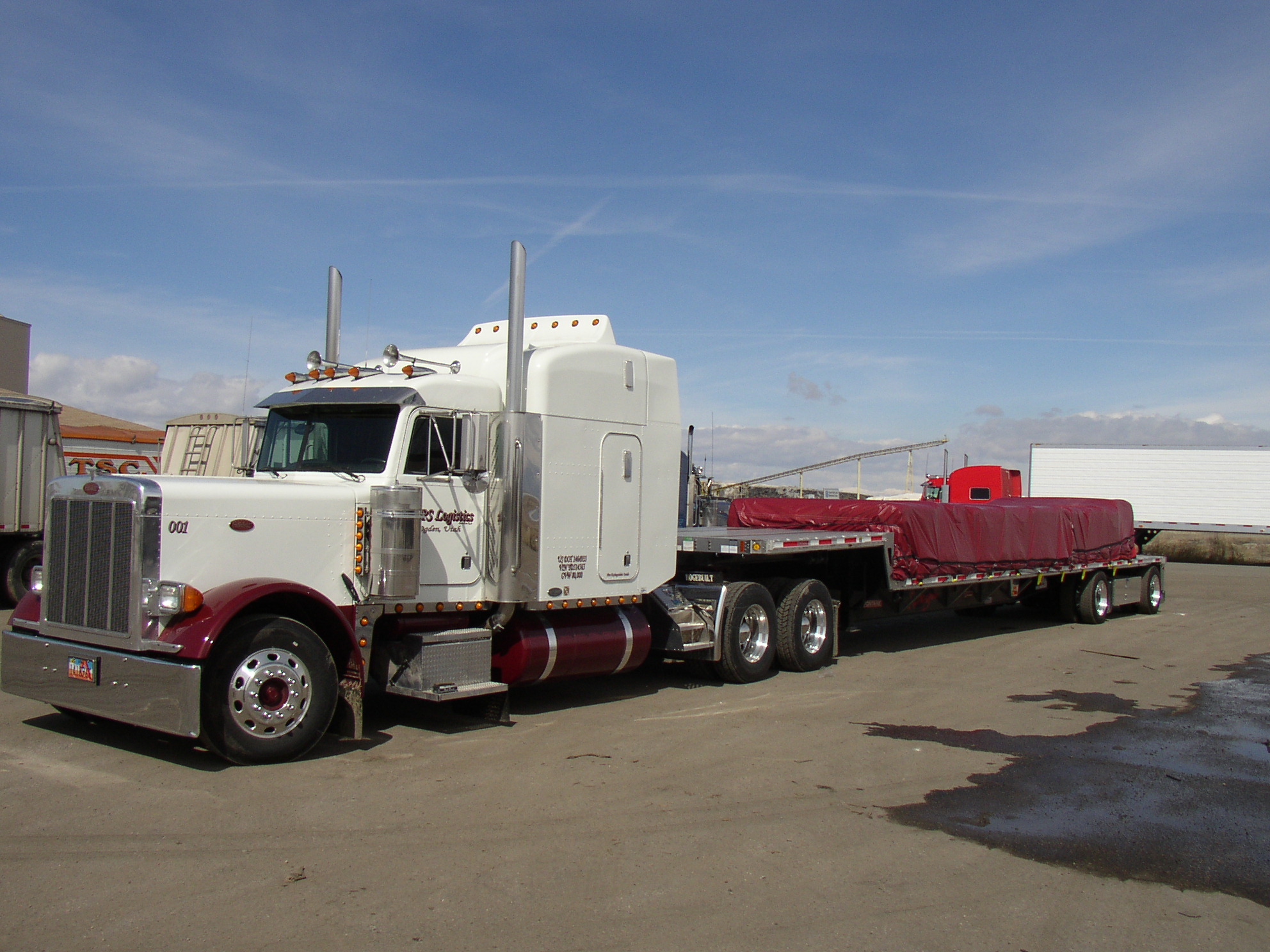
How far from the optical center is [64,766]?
259 inches

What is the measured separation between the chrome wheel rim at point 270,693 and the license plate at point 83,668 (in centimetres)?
95

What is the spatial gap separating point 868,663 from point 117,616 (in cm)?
833

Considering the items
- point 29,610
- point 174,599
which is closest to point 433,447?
point 174,599

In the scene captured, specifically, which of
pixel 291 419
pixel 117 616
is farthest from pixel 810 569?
pixel 117 616

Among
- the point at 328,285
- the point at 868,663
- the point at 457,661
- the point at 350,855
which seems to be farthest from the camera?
the point at 868,663

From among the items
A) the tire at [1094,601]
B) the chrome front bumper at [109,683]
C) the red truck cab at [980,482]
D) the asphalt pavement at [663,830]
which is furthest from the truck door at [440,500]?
the red truck cab at [980,482]

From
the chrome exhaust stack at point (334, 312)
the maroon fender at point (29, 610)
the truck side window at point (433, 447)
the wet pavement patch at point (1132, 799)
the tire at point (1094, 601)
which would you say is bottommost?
the wet pavement patch at point (1132, 799)

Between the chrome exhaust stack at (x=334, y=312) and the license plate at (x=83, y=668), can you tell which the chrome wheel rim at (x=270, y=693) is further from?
the chrome exhaust stack at (x=334, y=312)

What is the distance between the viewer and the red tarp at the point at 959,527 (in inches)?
490

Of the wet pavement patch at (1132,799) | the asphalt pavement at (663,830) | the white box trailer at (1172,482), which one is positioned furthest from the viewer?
the white box trailer at (1172,482)

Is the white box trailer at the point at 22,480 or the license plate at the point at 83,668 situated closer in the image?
the license plate at the point at 83,668

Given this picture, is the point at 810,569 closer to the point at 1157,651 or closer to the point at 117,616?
the point at 1157,651

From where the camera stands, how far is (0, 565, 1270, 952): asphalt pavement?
4.36m

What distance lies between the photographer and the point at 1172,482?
3541 centimetres
